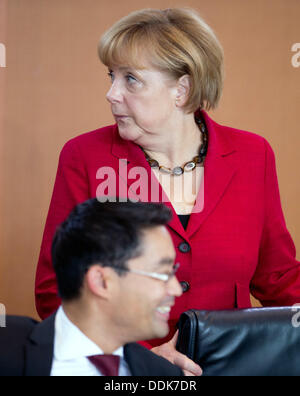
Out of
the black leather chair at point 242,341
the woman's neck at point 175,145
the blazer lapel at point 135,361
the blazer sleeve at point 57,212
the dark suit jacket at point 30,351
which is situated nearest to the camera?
the dark suit jacket at point 30,351

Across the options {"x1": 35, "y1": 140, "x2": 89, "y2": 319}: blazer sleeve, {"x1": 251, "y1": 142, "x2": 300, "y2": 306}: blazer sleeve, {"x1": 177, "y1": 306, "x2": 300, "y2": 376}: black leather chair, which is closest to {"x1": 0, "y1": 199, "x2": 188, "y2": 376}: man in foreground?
{"x1": 177, "y1": 306, "x2": 300, "y2": 376}: black leather chair

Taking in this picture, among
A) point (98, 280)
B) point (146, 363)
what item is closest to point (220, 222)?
point (146, 363)

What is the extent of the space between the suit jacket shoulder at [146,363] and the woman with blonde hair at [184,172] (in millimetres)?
416

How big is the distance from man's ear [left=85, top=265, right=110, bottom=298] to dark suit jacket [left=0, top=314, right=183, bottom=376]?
14 cm

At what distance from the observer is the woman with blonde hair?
81.0 inches

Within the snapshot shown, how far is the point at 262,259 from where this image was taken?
2244 millimetres

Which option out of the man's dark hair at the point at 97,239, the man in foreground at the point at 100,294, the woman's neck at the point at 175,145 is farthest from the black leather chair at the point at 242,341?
the woman's neck at the point at 175,145

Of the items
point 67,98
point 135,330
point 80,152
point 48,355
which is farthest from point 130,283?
point 67,98

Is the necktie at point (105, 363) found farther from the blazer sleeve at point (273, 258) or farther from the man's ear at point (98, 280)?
the blazer sleeve at point (273, 258)

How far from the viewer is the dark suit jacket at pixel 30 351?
1.39 metres

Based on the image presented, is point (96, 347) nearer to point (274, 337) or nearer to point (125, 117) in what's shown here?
point (274, 337)

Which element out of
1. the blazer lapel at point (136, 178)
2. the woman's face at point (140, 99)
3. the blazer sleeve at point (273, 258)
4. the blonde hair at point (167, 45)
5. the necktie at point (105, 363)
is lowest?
the necktie at point (105, 363)

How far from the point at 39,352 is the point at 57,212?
2.28 feet

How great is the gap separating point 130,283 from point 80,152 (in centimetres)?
80
